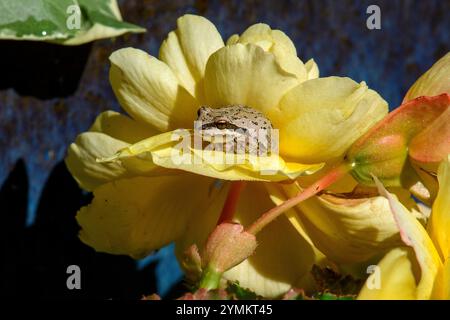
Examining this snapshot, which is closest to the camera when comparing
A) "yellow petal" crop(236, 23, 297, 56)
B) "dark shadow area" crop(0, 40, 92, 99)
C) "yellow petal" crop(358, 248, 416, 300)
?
"yellow petal" crop(358, 248, 416, 300)

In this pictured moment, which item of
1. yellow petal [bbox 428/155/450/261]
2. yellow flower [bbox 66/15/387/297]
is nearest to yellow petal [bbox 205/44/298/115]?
yellow flower [bbox 66/15/387/297]

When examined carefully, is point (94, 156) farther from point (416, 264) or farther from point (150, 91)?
point (416, 264)

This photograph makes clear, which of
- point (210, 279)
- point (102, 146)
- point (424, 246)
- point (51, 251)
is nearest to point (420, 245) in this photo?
point (424, 246)

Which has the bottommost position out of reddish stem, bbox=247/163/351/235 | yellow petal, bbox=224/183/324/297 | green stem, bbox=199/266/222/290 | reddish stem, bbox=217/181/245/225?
yellow petal, bbox=224/183/324/297

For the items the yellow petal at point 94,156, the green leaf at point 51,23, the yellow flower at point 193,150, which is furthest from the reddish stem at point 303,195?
the green leaf at point 51,23

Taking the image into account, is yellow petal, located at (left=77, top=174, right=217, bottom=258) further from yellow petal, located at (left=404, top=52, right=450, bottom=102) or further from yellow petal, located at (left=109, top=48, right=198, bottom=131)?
yellow petal, located at (left=404, top=52, right=450, bottom=102)

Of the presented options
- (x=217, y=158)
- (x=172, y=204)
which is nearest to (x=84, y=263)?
(x=172, y=204)
